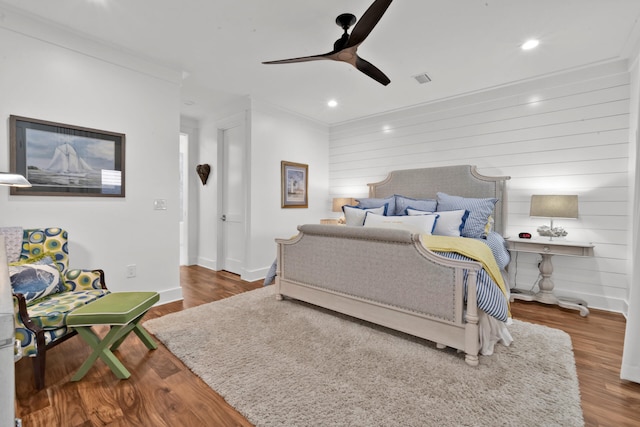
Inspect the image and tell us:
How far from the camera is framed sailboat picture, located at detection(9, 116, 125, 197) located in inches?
92.4

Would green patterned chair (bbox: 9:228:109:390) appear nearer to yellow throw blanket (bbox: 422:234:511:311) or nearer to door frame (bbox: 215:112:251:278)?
door frame (bbox: 215:112:251:278)

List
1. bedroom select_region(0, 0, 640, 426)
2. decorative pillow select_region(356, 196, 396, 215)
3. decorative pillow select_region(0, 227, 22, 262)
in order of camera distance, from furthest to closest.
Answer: decorative pillow select_region(356, 196, 396, 215), bedroom select_region(0, 0, 640, 426), decorative pillow select_region(0, 227, 22, 262)

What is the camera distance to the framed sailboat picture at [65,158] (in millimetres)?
2346

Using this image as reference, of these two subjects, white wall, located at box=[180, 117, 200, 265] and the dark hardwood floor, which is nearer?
the dark hardwood floor

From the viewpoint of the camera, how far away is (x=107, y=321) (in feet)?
5.68

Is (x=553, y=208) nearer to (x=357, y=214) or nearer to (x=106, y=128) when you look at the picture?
(x=357, y=214)

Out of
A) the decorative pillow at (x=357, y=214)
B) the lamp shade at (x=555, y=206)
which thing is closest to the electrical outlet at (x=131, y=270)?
the decorative pillow at (x=357, y=214)

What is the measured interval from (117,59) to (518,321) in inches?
179

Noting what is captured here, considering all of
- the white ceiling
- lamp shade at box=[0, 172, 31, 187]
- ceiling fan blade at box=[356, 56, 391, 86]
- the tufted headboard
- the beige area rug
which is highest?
the white ceiling

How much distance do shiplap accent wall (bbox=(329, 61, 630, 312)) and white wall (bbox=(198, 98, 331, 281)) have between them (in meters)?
1.76

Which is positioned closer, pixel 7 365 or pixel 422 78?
pixel 7 365

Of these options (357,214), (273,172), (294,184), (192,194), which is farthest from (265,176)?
(192,194)

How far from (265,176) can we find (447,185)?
8.54 feet

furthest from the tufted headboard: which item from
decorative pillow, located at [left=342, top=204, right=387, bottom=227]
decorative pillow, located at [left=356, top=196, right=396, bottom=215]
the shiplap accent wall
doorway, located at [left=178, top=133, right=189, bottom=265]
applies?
doorway, located at [left=178, top=133, right=189, bottom=265]
